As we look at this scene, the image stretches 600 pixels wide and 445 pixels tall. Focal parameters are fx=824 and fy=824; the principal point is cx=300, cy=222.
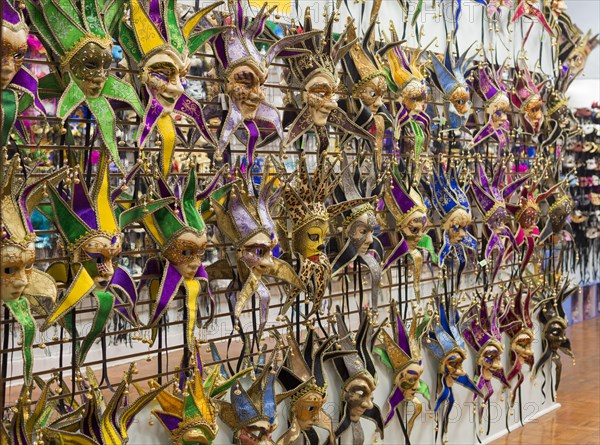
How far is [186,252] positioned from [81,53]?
2.26 ft

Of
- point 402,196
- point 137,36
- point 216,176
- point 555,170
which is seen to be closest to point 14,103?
point 137,36

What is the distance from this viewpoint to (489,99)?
4.30 metres

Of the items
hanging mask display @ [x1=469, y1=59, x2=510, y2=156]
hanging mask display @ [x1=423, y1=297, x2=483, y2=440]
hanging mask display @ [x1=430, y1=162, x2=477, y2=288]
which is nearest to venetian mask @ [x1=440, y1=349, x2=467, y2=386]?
hanging mask display @ [x1=423, y1=297, x2=483, y2=440]

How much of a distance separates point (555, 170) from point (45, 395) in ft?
12.1

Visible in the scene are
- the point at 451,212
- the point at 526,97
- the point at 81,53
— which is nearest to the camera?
the point at 81,53

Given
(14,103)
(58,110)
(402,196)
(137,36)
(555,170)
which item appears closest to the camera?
(14,103)

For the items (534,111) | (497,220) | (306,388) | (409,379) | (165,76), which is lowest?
(409,379)

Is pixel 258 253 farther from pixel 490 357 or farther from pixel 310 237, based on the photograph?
pixel 490 357

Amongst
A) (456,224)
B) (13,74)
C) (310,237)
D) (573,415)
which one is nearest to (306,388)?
(310,237)

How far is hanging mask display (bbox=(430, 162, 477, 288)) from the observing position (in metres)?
3.94

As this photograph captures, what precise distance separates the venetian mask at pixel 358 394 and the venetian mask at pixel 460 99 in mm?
1431

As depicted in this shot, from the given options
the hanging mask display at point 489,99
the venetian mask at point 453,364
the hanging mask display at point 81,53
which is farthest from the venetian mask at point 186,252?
the hanging mask display at point 489,99

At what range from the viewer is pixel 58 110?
2250 mm

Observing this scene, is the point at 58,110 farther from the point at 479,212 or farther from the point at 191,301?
the point at 479,212
